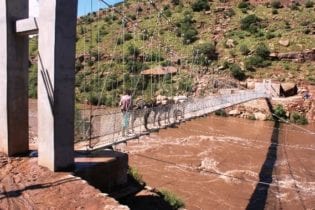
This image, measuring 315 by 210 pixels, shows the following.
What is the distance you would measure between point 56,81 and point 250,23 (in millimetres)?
25399

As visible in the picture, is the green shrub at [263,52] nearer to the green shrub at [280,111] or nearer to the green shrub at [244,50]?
the green shrub at [244,50]

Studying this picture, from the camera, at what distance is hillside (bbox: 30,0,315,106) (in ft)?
68.7

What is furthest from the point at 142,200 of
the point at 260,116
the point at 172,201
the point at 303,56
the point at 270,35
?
the point at 270,35

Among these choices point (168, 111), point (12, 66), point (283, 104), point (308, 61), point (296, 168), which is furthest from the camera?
point (308, 61)

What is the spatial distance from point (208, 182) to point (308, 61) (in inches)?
619

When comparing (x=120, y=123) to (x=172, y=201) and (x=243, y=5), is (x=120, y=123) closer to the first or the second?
(x=172, y=201)

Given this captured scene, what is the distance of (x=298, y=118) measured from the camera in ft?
59.2

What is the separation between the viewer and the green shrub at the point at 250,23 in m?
27.8

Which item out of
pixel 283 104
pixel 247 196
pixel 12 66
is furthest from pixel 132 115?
pixel 283 104

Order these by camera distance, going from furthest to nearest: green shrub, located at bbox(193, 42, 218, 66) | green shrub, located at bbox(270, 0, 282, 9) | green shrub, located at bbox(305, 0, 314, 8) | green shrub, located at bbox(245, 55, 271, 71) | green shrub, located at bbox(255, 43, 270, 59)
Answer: green shrub, located at bbox(270, 0, 282, 9) → green shrub, located at bbox(305, 0, 314, 8) → green shrub, located at bbox(193, 42, 218, 66) → green shrub, located at bbox(255, 43, 270, 59) → green shrub, located at bbox(245, 55, 271, 71)

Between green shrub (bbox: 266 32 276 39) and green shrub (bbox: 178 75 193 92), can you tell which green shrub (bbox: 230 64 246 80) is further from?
green shrub (bbox: 266 32 276 39)

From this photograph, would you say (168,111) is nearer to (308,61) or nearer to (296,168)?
(296,168)

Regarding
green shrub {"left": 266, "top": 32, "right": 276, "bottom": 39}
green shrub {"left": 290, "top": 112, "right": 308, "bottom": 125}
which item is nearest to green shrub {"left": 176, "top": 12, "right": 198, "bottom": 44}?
green shrub {"left": 266, "top": 32, "right": 276, "bottom": 39}

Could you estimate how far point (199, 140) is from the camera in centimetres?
1362
